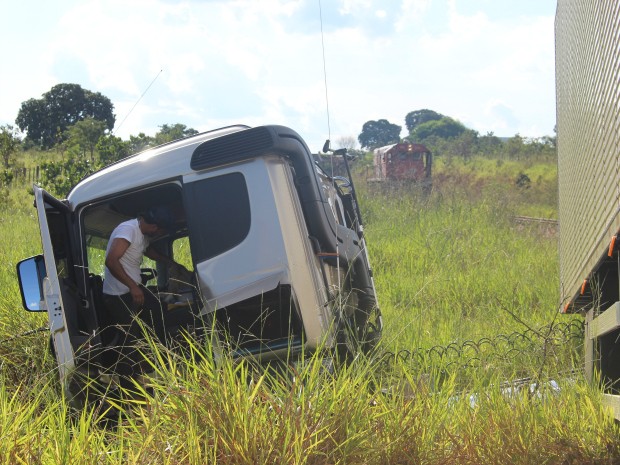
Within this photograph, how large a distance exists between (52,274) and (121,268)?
698 millimetres

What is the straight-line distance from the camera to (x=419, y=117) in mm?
101188

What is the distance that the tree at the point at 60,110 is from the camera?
48.6 meters

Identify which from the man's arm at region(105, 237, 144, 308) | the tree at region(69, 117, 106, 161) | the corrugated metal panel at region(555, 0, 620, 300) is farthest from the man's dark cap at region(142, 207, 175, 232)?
the tree at region(69, 117, 106, 161)

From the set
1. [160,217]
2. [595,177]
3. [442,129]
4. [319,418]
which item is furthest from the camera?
[442,129]

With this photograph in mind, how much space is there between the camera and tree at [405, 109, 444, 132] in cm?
10019

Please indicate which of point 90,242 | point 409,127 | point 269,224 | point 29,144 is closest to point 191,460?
point 269,224

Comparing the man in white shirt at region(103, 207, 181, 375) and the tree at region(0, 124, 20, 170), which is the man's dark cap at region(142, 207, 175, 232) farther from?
the tree at region(0, 124, 20, 170)

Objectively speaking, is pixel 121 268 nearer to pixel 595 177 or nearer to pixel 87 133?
pixel 595 177

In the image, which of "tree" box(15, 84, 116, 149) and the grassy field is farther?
"tree" box(15, 84, 116, 149)

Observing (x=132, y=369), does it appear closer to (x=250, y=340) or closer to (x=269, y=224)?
(x=250, y=340)

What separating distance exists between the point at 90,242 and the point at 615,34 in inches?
140

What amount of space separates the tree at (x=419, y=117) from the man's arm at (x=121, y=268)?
313ft

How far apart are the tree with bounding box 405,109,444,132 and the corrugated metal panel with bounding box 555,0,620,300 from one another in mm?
92294

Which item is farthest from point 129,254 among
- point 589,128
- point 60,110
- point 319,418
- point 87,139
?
point 60,110
